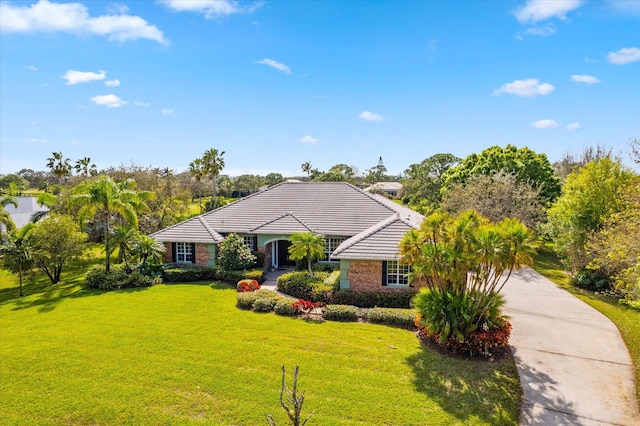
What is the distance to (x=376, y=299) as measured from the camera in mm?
18797

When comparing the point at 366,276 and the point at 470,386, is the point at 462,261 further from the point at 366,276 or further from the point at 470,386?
the point at 366,276

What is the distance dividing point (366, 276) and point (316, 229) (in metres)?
7.78

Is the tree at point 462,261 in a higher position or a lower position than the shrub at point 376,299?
higher

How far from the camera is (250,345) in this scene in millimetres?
14383

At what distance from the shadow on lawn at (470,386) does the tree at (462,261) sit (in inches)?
41.0

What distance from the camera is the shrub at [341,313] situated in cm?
1717

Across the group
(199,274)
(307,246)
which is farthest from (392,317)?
(199,274)

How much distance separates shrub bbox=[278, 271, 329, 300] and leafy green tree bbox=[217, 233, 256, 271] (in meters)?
4.01

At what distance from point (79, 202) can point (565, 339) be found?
92.9ft

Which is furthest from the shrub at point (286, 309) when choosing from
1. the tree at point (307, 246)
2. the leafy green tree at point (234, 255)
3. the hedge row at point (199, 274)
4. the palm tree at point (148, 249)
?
the palm tree at point (148, 249)

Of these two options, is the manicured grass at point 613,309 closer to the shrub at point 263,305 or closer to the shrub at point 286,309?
the shrub at point 286,309

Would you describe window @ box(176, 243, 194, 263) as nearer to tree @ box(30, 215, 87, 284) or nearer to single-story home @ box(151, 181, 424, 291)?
single-story home @ box(151, 181, 424, 291)

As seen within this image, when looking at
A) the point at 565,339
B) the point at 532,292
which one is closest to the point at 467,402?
the point at 565,339

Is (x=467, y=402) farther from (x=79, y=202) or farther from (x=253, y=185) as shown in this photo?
(x=253, y=185)
